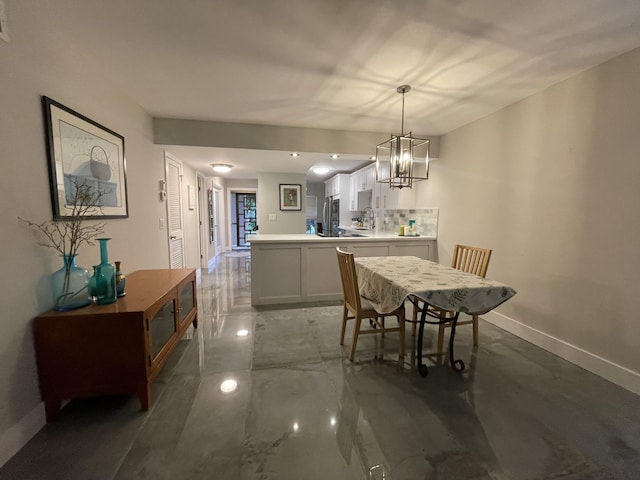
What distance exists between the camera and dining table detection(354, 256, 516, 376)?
184cm

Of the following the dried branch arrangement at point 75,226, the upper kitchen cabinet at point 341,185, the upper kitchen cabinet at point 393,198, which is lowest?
the dried branch arrangement at point 75,226

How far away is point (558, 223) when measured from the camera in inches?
93.3

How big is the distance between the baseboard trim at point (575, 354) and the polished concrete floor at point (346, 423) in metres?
0.07

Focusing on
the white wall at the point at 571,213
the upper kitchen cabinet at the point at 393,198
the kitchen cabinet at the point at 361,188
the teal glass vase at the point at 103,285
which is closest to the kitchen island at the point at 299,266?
the upper kitchen cabinet at the point at 393,198

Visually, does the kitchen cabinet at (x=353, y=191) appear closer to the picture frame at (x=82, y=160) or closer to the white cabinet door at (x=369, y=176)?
the white cabinet door at (x=369, y=176)

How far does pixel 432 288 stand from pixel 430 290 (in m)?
0.04

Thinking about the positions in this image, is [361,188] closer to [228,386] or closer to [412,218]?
[412,218]

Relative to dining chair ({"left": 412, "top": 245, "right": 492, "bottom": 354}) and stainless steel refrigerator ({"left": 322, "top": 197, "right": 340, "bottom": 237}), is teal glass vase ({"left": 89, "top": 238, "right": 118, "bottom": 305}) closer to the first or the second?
dining chair ({"left": 412, "top": 245, "right": 492, "bottom": 354})

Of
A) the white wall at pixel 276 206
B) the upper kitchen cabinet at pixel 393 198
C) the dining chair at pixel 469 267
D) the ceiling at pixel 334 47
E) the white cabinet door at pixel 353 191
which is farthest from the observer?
the white cabinet door at pixel 353 191

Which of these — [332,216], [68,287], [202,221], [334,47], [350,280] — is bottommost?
[350,280]

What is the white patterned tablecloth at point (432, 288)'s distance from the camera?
183cm

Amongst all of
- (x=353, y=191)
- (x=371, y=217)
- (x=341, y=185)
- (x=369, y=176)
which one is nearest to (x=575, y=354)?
(x=369, y=176)

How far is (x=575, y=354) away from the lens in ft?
7.42

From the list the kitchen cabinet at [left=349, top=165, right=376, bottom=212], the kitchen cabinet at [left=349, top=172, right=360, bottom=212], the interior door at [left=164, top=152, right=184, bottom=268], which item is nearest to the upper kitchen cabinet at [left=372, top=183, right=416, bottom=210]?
the kitchen cabinet at [left=349, top=165, right=376, bottom=212]
